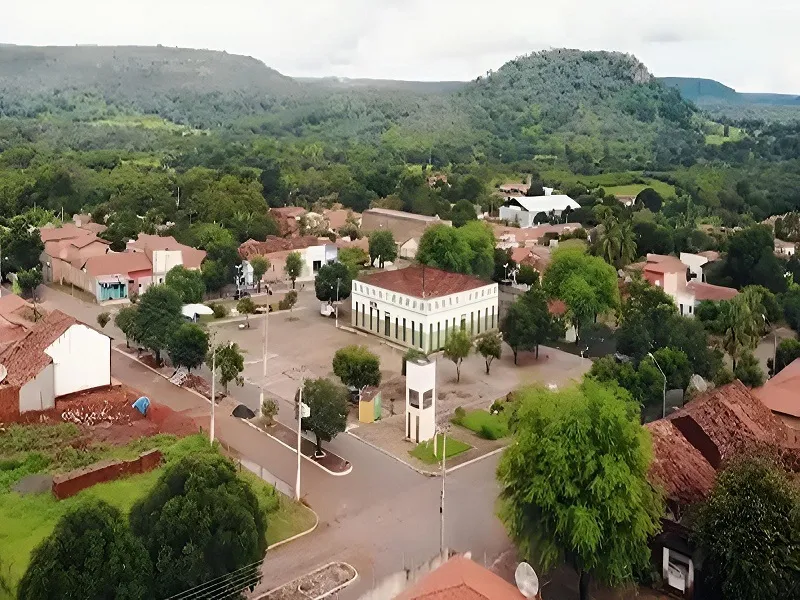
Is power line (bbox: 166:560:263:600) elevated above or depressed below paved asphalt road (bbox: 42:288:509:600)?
above

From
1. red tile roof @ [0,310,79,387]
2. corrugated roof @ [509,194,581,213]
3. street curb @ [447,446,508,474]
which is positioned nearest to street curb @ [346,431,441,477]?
street curb @ [447,446,508,474]

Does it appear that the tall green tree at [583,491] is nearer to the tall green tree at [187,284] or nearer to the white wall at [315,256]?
the tall green tree at [187,284]

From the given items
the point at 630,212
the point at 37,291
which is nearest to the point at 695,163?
the point at 630,212

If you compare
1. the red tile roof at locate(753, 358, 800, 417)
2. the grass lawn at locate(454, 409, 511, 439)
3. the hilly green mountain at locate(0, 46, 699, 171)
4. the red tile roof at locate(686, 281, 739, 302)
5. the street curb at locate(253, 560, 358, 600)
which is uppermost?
the hilly green mountain at locate(0, 46, 699, 171)

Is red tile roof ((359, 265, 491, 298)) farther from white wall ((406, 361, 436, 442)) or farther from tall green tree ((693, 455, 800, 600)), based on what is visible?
tall green tree ((693, 455, 800, 600))

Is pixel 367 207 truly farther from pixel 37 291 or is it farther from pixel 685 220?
pixel 37 291

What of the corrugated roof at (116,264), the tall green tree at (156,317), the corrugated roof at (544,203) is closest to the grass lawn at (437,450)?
the tall green tree at (156,317)
